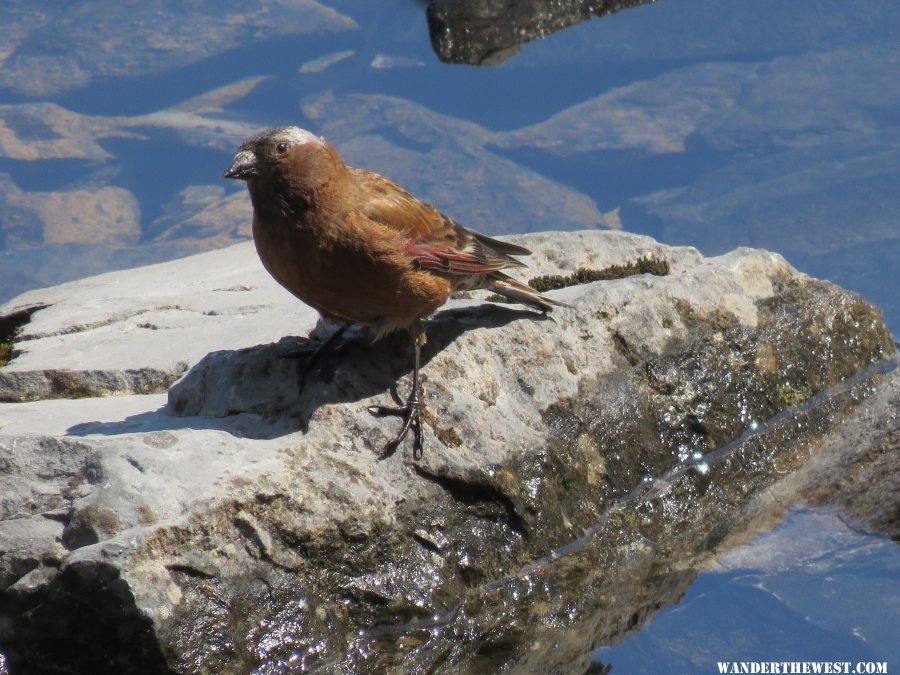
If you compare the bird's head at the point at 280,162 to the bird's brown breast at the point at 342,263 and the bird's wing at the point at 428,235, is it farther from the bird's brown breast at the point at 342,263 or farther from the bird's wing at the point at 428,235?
the bird's wing at the point at 428,235

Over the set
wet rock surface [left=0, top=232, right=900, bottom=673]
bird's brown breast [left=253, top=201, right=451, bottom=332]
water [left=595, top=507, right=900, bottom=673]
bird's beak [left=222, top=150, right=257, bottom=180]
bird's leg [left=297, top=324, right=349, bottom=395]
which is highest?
bird's beak [left=222, top=150, right=257, bottom=180]

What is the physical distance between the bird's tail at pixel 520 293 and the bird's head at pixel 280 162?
1249 mm

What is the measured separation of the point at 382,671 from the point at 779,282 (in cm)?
347

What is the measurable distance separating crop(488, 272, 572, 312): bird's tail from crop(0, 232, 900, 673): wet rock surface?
116mm

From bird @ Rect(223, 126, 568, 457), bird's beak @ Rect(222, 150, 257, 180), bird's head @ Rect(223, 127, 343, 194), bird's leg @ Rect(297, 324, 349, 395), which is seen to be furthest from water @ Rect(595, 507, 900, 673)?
bird's beak @ Rect(222, 150, 257, 180)

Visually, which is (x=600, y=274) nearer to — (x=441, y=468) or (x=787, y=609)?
(x=441, y=468)

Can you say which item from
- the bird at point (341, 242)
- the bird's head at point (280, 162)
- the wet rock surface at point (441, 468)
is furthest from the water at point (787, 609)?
the bird's head at point (280, 162)

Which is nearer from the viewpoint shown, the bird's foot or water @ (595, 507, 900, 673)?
water @ (595, 507, 900, 673)

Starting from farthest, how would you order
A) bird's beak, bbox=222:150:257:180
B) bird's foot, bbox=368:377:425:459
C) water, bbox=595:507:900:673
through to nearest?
1. bird's foot, bbox=368:377:425:459
2. bird's beak, bbox=222:150:257:180
3. water, bbox=595:507:900:673

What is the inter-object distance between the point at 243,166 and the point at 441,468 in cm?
149

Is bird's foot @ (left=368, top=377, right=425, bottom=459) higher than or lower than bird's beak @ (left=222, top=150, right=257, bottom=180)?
lower

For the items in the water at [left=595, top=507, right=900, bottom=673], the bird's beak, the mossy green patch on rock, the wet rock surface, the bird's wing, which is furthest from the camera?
the mossy green patch on rock

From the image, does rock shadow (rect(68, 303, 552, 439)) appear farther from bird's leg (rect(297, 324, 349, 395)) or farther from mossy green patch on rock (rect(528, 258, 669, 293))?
mossy green patch on rock (rect(528, 258, 669, 293))

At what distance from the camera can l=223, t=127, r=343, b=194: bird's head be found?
4.64 m
